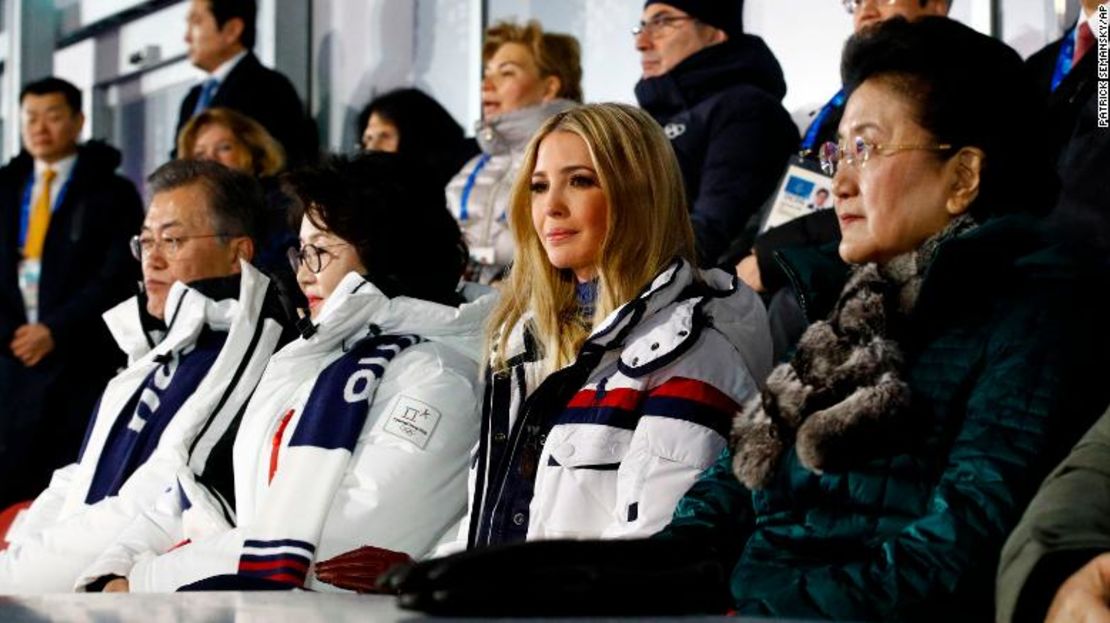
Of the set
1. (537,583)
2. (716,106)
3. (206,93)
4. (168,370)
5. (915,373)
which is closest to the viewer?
(537,583)

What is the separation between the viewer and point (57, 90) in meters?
7.39

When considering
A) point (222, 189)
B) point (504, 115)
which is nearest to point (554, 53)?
point (504, 115)

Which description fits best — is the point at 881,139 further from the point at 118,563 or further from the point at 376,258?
the point at 118,563

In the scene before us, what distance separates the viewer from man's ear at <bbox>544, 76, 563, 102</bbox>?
5.48 meters

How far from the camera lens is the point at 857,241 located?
2.70 metres

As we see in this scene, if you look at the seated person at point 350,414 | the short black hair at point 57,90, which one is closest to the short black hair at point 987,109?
the seated person at point 350,414

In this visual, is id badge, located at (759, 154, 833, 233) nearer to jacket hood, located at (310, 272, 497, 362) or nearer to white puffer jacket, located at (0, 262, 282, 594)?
jacket hood, located at (310, 272, 497, 362)

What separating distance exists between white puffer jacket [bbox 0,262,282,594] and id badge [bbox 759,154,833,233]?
4.13 ft

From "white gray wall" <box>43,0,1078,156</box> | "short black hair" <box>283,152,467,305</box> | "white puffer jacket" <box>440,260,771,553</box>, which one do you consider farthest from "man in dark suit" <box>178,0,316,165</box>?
"white puffer jacket" <box>440,260,771,553</box>

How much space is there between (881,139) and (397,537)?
128cm

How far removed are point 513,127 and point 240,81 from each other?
1885mm

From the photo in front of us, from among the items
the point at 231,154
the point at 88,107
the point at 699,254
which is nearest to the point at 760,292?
the point at 699,254

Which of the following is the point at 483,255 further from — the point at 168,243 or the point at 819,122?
the point at 819,122

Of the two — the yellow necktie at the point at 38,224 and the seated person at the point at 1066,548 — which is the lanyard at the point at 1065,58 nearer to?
the seated person at the point at 1066,548
